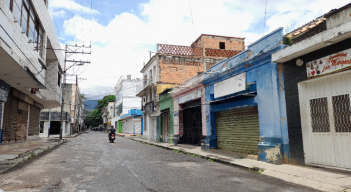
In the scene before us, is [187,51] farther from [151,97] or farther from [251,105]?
[251,105]

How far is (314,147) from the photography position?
24.8ft

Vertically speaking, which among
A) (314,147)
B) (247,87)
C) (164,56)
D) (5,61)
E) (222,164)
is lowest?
(222,164)

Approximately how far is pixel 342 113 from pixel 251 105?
3.72 meters

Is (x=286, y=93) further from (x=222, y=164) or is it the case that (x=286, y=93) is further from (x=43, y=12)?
(x=43, y=12)

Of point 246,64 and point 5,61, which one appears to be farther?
point 246,64

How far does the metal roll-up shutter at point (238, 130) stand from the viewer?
10521 mm

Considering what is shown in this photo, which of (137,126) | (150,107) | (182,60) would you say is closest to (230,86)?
(182,60)

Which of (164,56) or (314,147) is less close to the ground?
(164,56)

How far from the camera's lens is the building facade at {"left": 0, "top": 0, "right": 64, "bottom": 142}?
9.00 metres

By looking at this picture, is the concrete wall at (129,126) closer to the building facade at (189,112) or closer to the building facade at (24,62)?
the building facade at (24,62)

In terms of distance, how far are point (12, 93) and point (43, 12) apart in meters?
6.07

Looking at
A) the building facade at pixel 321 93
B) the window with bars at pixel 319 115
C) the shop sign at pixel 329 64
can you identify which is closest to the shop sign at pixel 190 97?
the building facade at pixel 321 93

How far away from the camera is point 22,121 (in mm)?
17438

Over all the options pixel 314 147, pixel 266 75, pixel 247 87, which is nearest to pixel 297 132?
pixel 314 147
